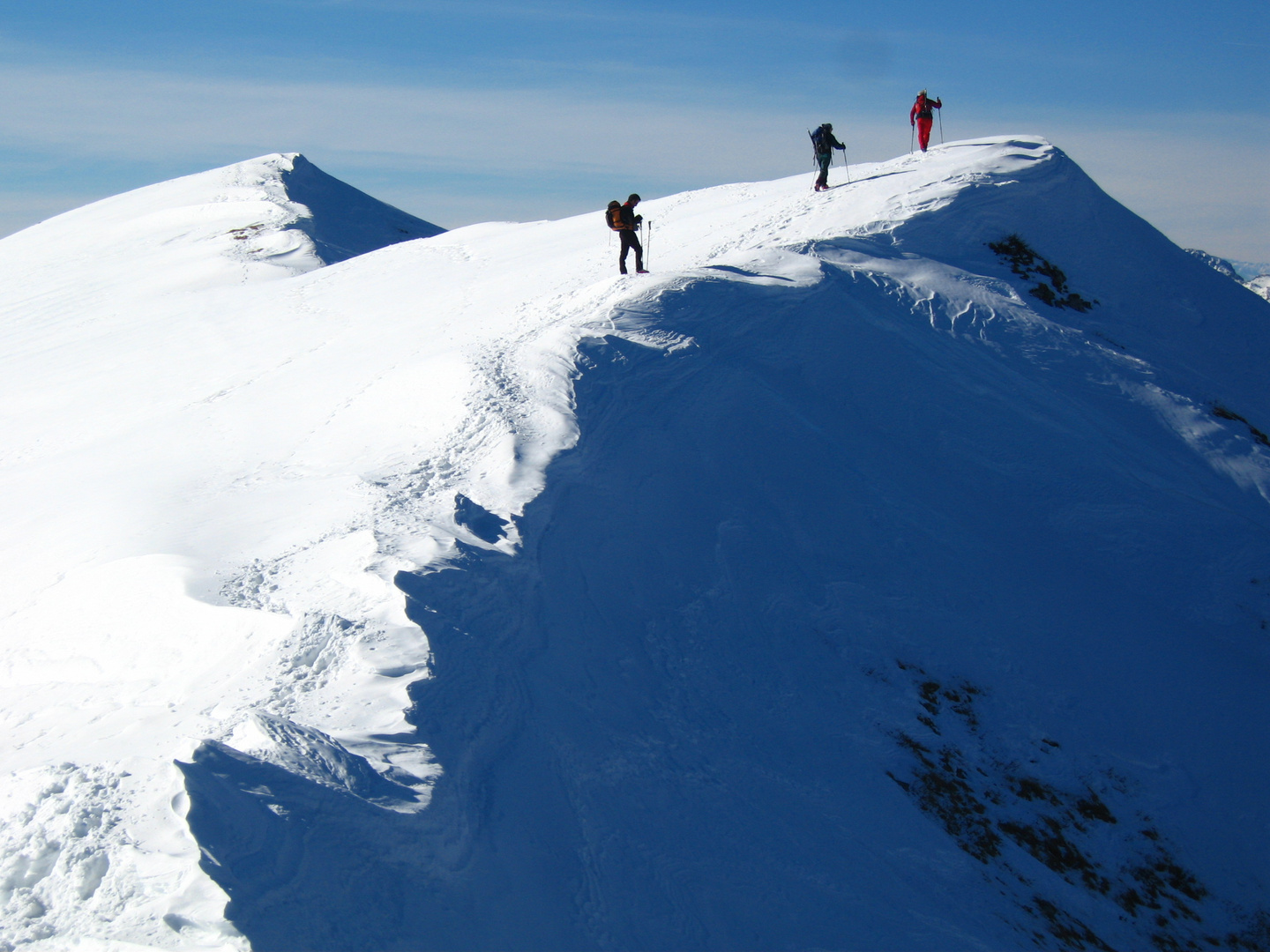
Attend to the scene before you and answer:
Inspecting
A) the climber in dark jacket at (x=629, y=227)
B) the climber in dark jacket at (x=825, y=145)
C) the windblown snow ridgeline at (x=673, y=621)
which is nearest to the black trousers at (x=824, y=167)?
the climber in dark jacket at (x=825, y=145)

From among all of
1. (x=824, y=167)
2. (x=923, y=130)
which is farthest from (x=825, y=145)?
(x=923, y=130)

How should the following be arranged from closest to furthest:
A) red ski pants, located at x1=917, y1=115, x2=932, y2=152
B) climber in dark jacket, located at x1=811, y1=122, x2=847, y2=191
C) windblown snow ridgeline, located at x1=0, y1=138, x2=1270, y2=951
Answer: windblown snow ridgeline, located at x1=0, y1=138, x2=1270, y2=951
climber in dark jacket, located at x1=811, y1=122, x2=847, y2=191
red ski pants, located at x1=917, y1=115, x2=932, y2=152

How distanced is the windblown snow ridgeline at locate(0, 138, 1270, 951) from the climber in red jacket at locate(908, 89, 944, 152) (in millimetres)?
5220

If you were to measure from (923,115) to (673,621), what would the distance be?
18.1 m

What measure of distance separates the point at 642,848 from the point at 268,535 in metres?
4.96

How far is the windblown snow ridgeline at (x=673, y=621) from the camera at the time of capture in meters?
4.92

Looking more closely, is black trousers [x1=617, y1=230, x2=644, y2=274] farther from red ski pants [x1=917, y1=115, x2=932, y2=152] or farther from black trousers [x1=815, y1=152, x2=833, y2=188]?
red ski pants [x1=917, y1=115, x2=932, y2=152]

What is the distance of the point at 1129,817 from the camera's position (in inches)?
311

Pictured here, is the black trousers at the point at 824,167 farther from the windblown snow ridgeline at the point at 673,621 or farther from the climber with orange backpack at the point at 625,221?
the climber with orange backpack at the point at 625,221

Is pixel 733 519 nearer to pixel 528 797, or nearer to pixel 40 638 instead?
pixel 528 797

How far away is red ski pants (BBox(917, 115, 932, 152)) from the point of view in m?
21.5

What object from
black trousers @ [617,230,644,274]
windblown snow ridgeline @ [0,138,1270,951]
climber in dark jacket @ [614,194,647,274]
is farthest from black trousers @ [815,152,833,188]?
black trousers @ [617,230,644,274]

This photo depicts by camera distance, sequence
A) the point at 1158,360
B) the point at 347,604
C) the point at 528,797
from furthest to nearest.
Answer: the point at 1158,360 → the point at 347,604 → the point at 528,797

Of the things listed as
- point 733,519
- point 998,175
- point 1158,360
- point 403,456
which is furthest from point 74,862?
point 998,175
